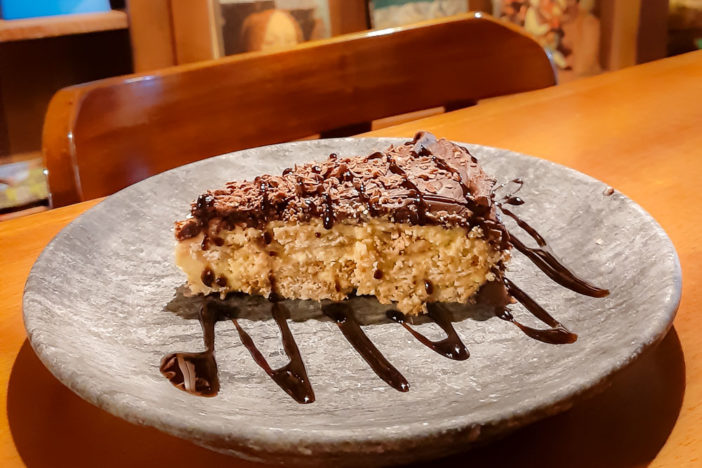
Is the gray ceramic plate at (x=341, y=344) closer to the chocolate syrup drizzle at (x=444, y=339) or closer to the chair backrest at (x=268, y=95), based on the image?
the chocolate syrup drizzle at (x=444, y=339)

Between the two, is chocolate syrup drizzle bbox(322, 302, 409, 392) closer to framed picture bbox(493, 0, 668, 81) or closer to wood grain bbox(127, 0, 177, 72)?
wood grain bbox(127, 0, 177, 72)

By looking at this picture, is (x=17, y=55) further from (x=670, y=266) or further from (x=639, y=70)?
(x=670, y=266)

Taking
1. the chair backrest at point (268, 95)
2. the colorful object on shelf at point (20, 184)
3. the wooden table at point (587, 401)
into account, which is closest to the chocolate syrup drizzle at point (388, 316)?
the wooden table at point (587, 401)

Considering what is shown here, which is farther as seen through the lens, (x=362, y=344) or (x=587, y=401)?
(x=362, y=344)

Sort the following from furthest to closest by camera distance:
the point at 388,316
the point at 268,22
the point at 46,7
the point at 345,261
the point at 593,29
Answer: the point at 593,29 → the point at 268,22 → the point at 46,7 → the point at 345,261 → the point at 388,316

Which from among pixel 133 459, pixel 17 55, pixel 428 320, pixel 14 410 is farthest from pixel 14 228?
pixel 17 55

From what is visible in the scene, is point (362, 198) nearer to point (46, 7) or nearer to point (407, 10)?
point (46, 7)

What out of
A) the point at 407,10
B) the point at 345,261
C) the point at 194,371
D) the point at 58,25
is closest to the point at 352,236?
the point at 345,261
